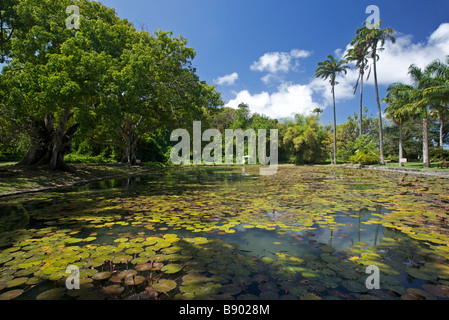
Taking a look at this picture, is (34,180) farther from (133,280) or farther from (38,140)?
(133,280)

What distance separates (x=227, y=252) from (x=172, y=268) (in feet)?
2.25

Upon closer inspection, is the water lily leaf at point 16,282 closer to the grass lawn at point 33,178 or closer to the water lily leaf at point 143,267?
the water lily leaf at point 143,267

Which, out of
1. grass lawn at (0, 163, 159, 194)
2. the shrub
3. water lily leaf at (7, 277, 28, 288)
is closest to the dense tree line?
grass lawn at (0, 163, 159, 194)

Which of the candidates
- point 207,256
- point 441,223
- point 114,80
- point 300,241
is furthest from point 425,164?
point 114,80

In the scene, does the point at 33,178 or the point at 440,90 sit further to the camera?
the point at 440,90

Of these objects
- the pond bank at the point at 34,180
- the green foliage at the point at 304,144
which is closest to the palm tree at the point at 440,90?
the green foliage at the point at 304,144

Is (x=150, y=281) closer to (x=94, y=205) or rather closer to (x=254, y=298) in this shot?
(x=254, y=298)

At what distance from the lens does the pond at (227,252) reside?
1724mm

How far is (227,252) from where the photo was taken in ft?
8.12

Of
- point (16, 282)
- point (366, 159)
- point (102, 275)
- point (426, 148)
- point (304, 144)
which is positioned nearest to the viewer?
point (16, 282)

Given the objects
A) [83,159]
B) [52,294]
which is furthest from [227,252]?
[83,159]

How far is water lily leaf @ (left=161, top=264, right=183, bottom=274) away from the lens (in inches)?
78.2

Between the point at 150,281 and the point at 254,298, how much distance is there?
2.91 ft
